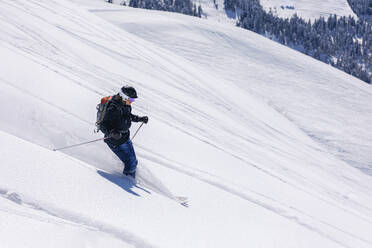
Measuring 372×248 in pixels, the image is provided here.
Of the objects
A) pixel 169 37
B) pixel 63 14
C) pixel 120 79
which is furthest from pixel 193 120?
pixel 169 37

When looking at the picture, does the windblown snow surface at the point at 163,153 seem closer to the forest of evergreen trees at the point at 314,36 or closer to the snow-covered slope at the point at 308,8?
the forest of evergreen trees at the point at 314,36

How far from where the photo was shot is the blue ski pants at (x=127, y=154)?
4.52 m

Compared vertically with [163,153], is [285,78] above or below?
below

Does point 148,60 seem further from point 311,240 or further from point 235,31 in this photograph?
point 235,31

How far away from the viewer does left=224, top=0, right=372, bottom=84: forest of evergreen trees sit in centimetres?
11875

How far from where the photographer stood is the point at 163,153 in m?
6.48

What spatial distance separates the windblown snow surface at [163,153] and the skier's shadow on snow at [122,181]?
0.07 ft

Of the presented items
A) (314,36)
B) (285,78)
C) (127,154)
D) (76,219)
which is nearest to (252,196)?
(127,154)

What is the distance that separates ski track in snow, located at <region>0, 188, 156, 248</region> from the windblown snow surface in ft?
0.05

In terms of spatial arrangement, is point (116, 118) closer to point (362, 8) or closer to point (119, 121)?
point (119, 121)

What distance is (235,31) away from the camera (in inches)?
971

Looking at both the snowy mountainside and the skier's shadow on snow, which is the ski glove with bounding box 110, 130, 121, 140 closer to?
the skier's shadow on snow

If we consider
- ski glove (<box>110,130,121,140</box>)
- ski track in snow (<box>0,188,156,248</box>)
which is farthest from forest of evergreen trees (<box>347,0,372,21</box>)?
ski track in snow (<box>0,188,156,248</box>)

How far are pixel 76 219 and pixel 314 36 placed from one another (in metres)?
132
